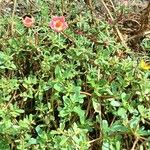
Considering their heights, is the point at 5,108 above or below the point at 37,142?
above

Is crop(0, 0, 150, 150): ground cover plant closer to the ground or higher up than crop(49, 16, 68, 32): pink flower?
closer to the ground

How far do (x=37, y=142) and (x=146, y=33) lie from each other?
2.74 ft

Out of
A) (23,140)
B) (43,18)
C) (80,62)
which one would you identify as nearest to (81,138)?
(23,140)

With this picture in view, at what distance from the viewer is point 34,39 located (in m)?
2.11

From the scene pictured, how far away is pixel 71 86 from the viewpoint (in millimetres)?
1934

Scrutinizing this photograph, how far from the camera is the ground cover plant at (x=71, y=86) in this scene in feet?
6.10

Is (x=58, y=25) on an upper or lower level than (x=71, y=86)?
upper

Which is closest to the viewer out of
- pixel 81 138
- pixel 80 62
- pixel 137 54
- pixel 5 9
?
pixel 81 138

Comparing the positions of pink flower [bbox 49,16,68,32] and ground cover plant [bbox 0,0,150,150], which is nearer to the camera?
ground cover plant [bbox 0,0,150,150]

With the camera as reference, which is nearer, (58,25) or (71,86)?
(71,86)

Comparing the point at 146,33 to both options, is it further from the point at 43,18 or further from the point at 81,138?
the point at 81,138

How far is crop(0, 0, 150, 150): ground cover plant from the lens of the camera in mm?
1859

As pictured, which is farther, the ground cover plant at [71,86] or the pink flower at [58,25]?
the pink flower at [58,25]

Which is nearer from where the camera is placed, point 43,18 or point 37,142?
point 37,142
